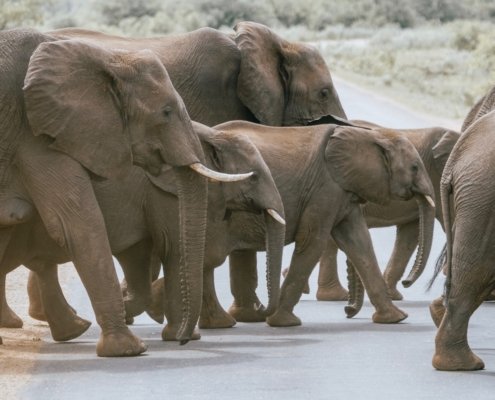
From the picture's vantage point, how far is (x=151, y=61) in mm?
10570

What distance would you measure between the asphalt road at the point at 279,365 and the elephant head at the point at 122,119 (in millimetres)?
608

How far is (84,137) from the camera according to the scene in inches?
412

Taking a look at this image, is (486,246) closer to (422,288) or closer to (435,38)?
(422,288)

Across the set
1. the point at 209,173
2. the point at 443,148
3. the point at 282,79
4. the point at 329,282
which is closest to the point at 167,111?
the point at 209,173

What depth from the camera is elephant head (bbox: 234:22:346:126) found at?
46.6 feet

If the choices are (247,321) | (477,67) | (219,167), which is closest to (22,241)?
(219,167)

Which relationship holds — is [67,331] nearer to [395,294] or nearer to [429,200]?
[429,200]

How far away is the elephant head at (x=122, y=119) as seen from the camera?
410 inches

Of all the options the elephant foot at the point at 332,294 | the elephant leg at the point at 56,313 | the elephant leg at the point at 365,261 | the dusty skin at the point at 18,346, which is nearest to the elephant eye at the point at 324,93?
the elephant foot at the point at 332,294

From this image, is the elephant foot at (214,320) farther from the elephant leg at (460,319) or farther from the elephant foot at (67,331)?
the elephant leg at (460,319)

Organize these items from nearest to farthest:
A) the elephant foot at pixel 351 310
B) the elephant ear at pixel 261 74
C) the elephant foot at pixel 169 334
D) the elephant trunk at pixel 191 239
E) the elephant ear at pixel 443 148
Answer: the elephant trunk at pixel 191 239
the elephant foot at pixel 169 334
the elephant foot at pixel 351 310
the elephant ear at pixel 261 74
the elephant ear at pixel 443 148

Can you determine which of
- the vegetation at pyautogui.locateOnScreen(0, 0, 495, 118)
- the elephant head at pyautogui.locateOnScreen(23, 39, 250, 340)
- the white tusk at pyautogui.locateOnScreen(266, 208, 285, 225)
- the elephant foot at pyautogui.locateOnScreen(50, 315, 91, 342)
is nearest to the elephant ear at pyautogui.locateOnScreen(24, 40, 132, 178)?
the elephant head at pyautogui.locateOnScreen(23, 39, 250, 340)

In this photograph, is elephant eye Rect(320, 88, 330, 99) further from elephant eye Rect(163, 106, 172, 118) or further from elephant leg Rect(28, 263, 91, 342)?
elephant eye Rect(163, 106, 172, 118)

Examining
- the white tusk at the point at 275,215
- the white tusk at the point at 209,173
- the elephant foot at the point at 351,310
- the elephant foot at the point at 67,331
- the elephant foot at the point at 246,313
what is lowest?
the elephant foot at the point at 246,313
